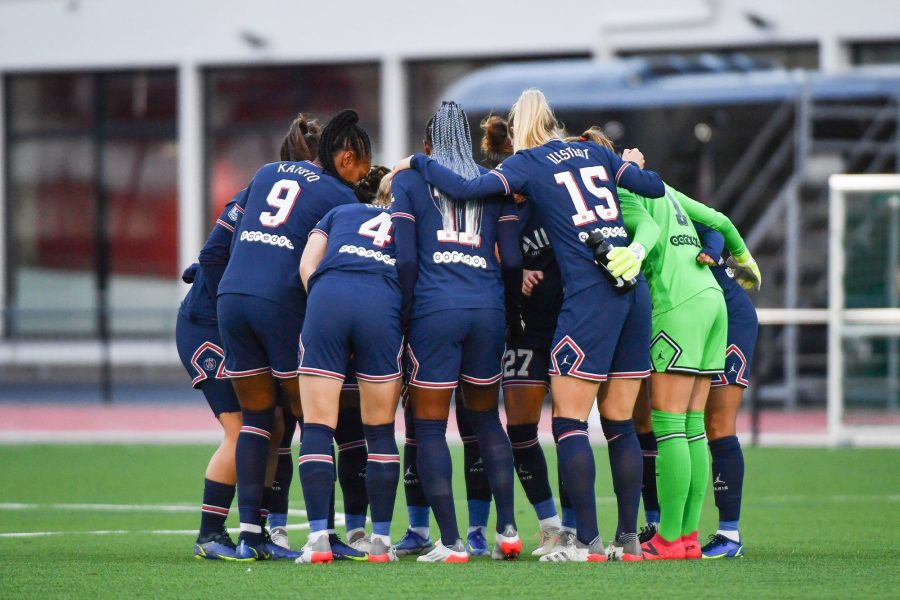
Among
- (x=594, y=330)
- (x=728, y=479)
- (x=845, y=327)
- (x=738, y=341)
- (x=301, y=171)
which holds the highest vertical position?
(x=301, y=171)

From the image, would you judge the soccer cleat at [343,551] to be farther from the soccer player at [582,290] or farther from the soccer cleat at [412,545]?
the soccer player at [582,290]

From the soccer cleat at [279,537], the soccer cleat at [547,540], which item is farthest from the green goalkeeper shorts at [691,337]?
the soccer cleat at [279,537]

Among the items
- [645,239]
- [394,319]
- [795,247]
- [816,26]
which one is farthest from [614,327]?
[816,26]

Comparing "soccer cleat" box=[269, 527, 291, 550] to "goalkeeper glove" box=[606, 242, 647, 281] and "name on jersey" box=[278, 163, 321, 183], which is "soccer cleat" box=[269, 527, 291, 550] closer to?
"name on jersey" box=[278, 163, 321, 183]

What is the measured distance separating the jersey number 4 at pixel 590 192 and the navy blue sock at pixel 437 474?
1151 millimetres

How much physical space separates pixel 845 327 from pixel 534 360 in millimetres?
7876

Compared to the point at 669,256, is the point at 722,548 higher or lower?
lower

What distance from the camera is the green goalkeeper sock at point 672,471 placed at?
718 cm

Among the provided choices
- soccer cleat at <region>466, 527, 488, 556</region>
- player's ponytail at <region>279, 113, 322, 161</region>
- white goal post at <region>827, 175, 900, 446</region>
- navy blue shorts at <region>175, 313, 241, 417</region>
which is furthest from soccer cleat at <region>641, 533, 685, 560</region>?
white goal post at <region>827, 175, 900, 446</region>

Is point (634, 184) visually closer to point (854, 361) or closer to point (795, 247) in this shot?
point (854, 361)

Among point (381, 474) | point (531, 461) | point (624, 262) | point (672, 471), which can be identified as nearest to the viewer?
point (624, 262)

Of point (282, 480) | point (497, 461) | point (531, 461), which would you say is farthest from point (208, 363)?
point (531, 461)

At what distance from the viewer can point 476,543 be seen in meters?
7.58

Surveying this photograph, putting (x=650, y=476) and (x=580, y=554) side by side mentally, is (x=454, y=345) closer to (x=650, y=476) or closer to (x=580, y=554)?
(x=580, y=554)
